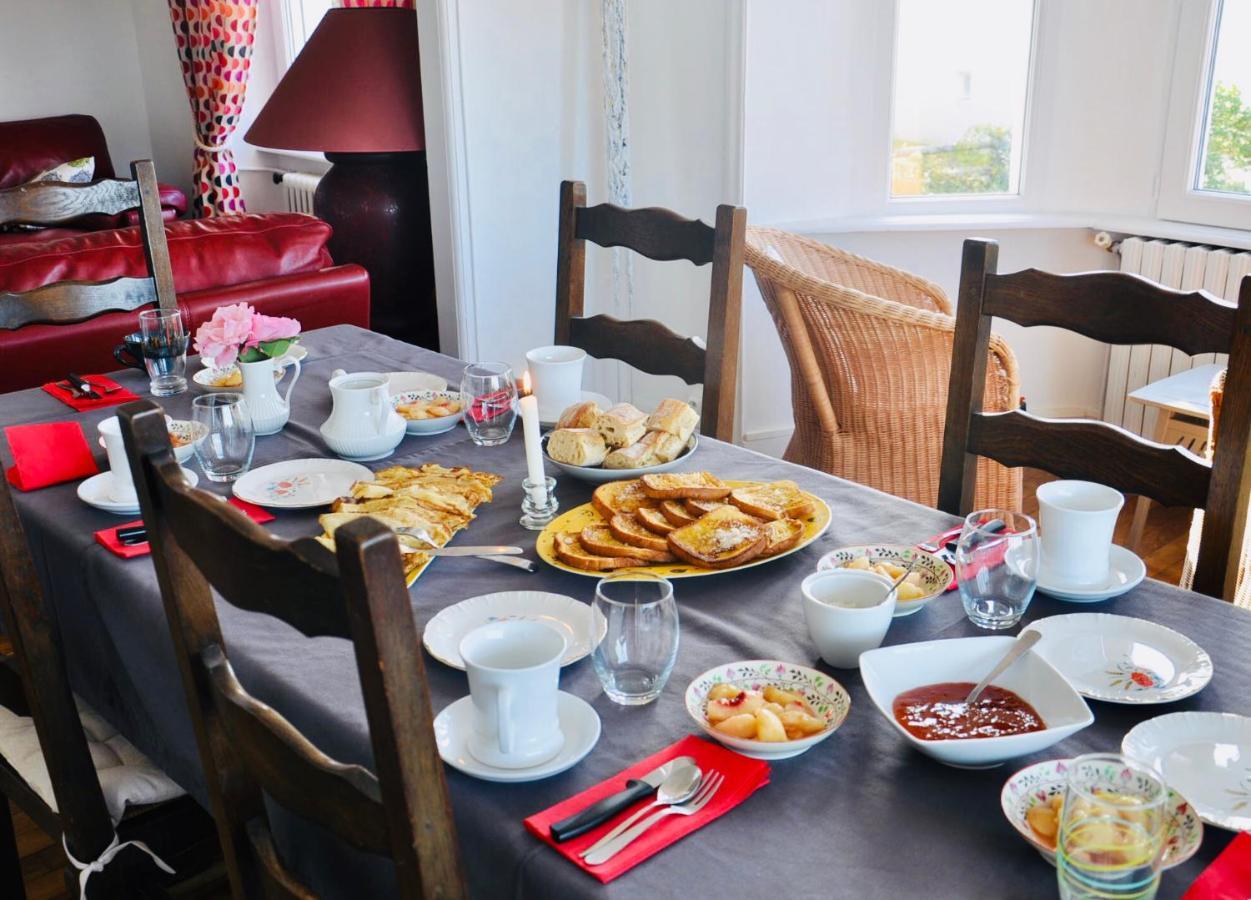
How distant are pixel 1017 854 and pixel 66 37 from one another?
6.74 meters

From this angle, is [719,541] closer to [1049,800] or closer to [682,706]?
[682,706]

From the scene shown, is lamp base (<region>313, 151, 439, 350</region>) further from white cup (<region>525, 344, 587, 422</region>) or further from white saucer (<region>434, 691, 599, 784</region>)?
white saucer (<region>434, 691, 599, 784</region>)

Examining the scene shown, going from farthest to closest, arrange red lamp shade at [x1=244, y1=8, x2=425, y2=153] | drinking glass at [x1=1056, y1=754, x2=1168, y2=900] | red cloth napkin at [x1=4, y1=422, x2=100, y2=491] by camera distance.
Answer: red lamp shade at [x1=244, y1=8, x2=425, y2=153], red cloth napkin at [x1=4, y1=422, x2=100, y2=491], drinking glass at [x1=1056, y1=754, x2=1168, y2=900]

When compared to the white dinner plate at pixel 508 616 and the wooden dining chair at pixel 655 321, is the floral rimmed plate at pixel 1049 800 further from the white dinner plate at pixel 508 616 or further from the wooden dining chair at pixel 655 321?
the wooden dining chair at pixel 655 321

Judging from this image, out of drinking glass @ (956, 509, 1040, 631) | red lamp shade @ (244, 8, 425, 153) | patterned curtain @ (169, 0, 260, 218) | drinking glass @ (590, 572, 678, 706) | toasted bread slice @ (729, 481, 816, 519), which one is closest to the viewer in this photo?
drinking glass @ (590, 572, 678, 706)

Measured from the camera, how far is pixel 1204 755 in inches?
37.6

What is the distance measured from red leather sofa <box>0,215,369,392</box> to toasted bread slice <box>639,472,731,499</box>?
153 centimetres

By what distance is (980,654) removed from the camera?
3.46 ft

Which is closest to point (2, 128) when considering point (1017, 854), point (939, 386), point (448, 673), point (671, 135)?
point (671, 135)

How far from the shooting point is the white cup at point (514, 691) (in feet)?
3.04

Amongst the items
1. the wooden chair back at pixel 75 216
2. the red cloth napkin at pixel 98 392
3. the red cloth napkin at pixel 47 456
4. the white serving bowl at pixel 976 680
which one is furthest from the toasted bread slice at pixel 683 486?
the wooden chair back at pixel 75 216

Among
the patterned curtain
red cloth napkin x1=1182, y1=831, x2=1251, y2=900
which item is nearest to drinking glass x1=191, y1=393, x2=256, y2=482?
red cloth napkin x1=1182, y1=831, x2=1251, y2=900

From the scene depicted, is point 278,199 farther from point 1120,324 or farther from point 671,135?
point 1120,324

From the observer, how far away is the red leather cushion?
8.28 ft
